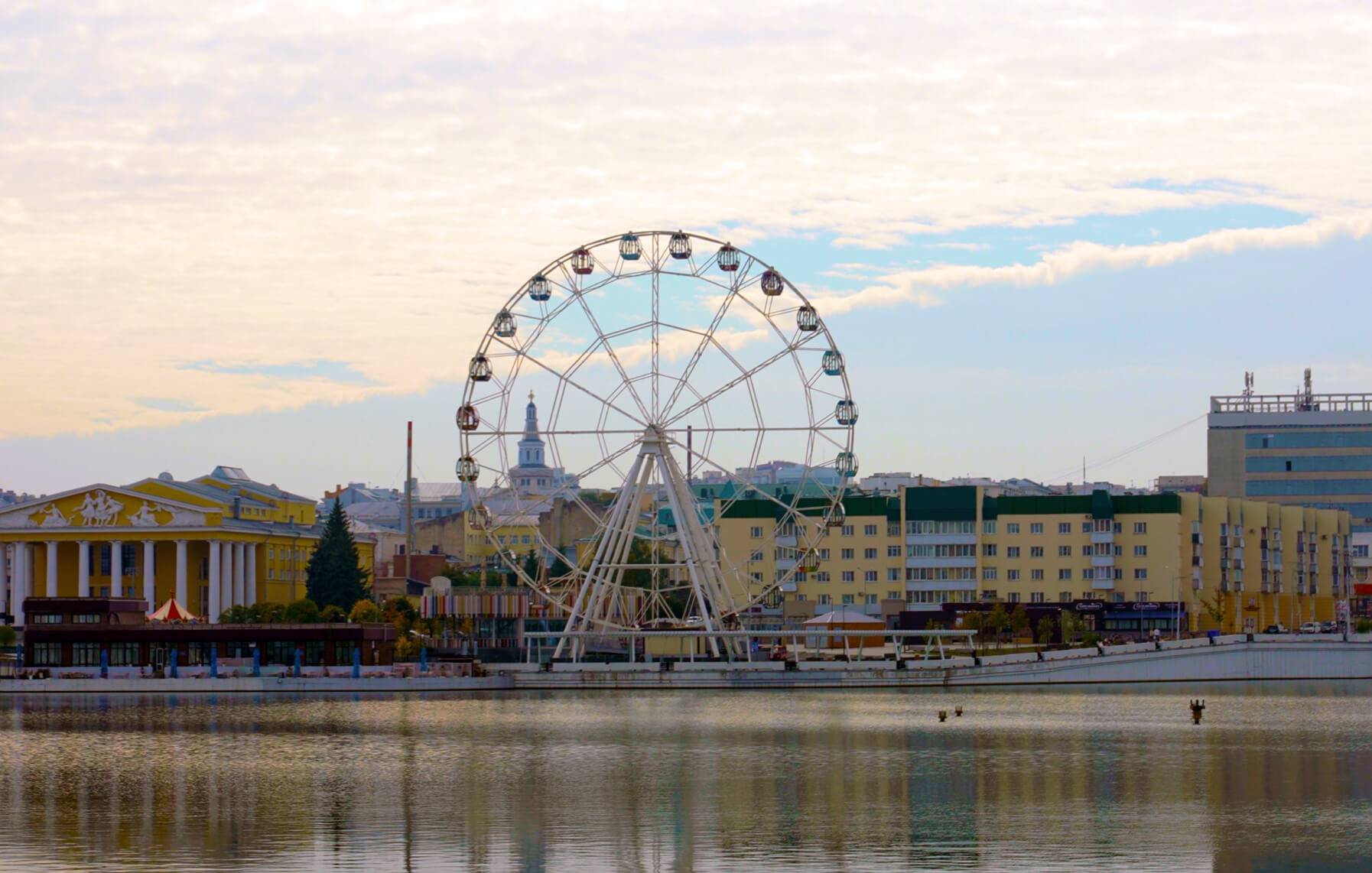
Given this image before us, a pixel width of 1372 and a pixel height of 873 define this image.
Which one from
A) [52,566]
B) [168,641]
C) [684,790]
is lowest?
[684,790]

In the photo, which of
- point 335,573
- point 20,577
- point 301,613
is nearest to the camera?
point 301,613

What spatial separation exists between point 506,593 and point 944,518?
167 feet

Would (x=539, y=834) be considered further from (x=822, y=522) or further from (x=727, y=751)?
(x=822, y=522)

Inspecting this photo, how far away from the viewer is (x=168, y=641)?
442 ft

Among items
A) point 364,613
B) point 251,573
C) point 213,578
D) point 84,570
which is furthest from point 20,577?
point 364,613

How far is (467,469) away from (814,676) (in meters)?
26.7

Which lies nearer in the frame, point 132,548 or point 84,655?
point 84,655

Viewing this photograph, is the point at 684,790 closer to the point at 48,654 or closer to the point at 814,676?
the point at 814,676

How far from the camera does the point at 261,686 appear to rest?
12512cm

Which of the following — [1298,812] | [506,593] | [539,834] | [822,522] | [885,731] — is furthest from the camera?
[506,593]

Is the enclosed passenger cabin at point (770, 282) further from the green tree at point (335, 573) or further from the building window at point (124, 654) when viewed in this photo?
the green tree at point (335, 573)

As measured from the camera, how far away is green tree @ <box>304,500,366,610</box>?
581ft

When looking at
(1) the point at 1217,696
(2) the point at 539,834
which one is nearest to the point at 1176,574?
(1) the point at 1217,696

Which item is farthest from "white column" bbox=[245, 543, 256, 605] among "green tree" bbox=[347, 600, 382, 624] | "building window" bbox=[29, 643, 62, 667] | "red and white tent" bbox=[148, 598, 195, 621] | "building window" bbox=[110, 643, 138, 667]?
"building window" bbox=[29, 643, 62, 667]
